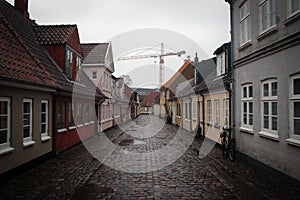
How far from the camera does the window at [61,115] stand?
1191 cm

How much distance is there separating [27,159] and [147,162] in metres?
4.27

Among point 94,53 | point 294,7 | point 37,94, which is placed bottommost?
point 37,94

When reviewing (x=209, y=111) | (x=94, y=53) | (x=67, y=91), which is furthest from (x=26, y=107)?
(x=94, y=53)

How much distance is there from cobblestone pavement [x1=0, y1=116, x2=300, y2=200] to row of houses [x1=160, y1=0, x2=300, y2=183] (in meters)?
0.83

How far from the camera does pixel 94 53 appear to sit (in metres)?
22.9

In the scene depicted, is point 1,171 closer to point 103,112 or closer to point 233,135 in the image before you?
point 233,135

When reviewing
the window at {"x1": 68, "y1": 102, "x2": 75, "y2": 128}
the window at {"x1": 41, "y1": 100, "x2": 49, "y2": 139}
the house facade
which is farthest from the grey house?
the house facade

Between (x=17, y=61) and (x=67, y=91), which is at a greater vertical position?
(x=17, y=61)

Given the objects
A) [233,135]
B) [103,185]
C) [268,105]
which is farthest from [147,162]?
[268,105]

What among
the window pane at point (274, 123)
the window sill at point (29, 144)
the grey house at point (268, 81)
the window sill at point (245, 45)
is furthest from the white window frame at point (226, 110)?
the window sill at point (29, 144)

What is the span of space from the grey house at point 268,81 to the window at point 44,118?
7.76 metres

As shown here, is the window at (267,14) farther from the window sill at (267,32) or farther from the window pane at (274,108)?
the window pane at (274,108)

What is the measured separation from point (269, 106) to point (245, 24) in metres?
3.76

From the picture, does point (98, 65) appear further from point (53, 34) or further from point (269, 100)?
point (269, 100)
